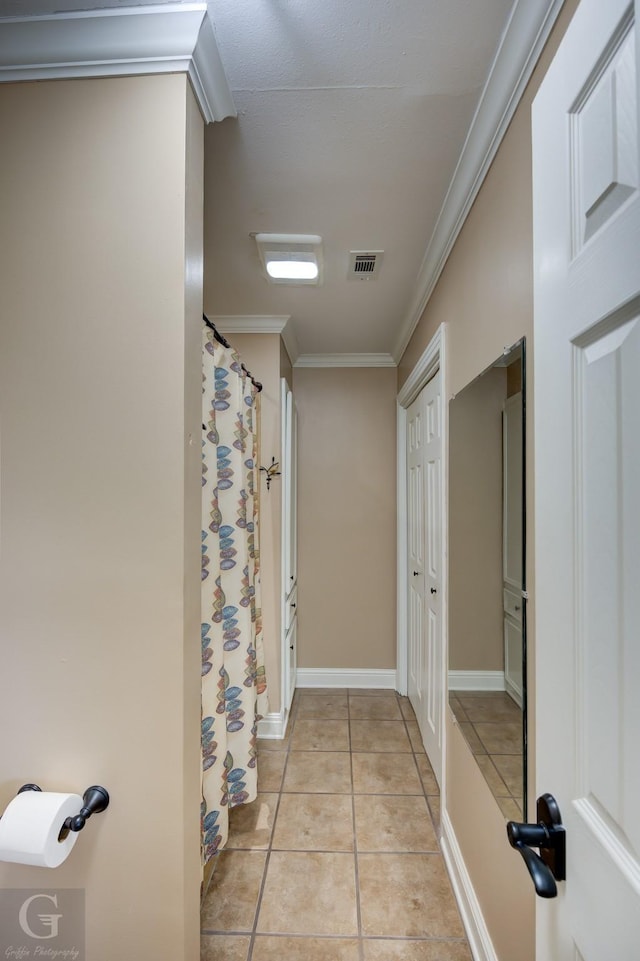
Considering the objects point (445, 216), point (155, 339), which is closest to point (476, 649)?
point (155, 339)

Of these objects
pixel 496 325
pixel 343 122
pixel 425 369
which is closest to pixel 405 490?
pixel 425 369

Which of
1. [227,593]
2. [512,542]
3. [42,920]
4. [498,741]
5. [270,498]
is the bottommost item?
[42,920]

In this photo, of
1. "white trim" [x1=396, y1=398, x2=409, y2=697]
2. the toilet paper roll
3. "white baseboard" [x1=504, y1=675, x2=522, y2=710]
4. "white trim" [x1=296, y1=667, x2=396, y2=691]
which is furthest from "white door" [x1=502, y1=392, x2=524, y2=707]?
"white trim" [x1=296, y1=667, x2=396, y2=691]

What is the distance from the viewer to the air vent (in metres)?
1.99

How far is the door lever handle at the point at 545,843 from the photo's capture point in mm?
634

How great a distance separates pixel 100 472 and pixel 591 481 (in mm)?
937

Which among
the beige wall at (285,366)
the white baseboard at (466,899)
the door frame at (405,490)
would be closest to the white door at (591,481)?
the white baseboard at (466,899)

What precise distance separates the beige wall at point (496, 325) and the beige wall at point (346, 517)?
1.65m

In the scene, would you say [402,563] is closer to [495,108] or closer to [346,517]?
[346,517]

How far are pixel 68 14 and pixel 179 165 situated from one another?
0.39 meters

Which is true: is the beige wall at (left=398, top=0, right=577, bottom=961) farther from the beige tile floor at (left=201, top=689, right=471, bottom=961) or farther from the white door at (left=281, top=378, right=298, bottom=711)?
the white door at (left=281, top=378, right=298, bottom=711)

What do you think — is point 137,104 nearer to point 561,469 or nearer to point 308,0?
point 308,0

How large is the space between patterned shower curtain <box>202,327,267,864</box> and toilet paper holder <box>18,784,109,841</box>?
574 mm

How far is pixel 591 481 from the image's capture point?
588 millimetres
